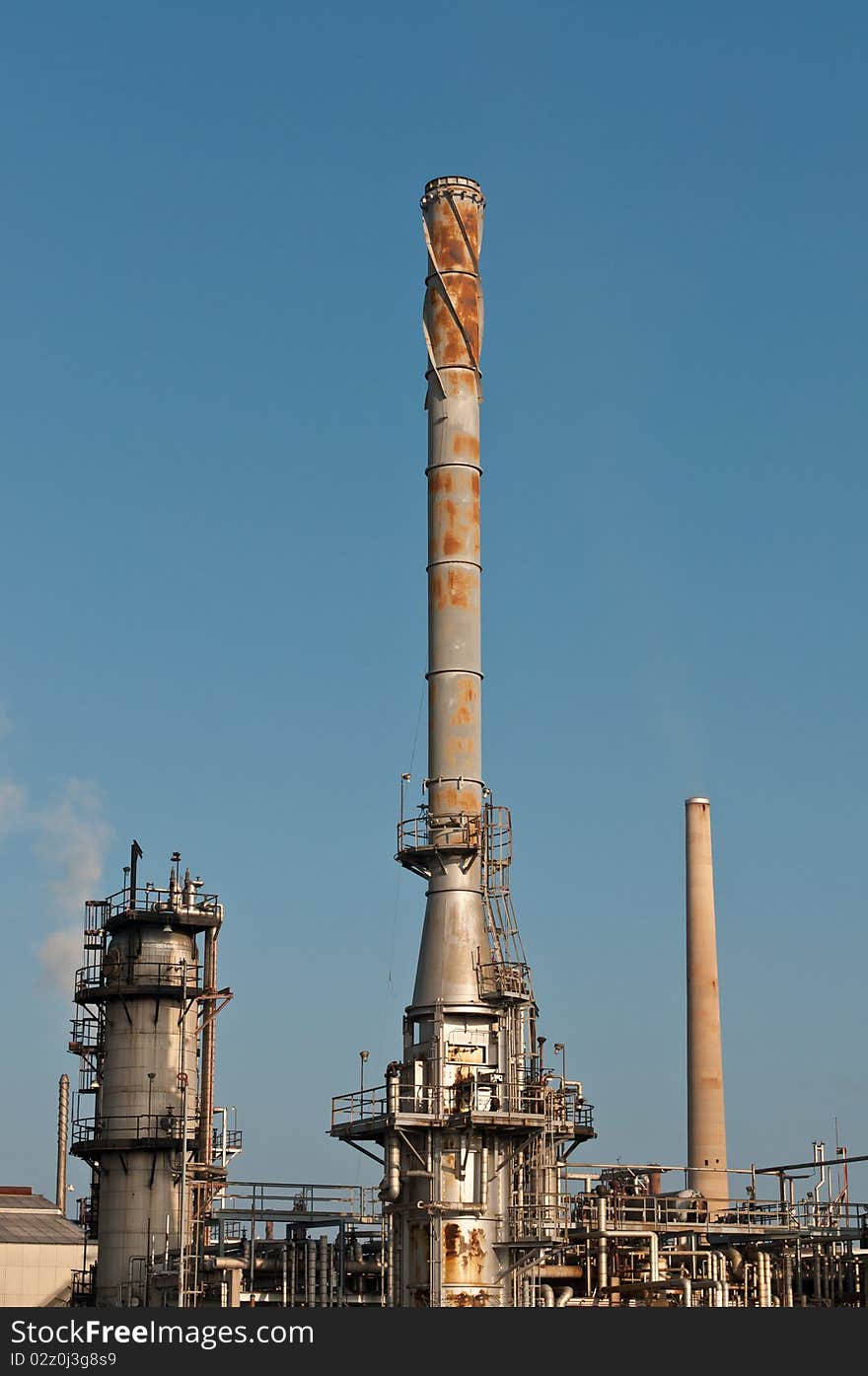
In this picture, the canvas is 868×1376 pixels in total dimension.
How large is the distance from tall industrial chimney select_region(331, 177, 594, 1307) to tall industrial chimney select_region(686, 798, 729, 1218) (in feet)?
59.3

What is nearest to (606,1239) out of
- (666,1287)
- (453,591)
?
(666,1287)

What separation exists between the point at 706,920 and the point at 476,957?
24831 millimetres

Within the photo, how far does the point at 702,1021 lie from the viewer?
70438 mm

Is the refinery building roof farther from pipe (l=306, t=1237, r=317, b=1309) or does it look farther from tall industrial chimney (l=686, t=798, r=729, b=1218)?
pipe (l=306, t=1237, r=317, b=1309)

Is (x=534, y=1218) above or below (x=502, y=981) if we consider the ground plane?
below

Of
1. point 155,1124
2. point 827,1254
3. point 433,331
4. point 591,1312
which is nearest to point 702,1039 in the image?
point 827,1254

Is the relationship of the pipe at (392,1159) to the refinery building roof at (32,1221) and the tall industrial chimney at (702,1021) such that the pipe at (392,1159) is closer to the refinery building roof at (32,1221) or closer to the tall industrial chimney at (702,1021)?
the tall industrial chimney at (702,1021)

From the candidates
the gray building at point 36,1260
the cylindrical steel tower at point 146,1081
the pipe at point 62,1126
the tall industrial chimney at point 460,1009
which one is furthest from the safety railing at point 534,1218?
the pipe at point 62,1126

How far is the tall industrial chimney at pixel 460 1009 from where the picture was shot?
46.3 m

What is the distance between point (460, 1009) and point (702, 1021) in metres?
24.8

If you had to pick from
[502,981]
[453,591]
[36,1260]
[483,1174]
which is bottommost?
[36,1260]

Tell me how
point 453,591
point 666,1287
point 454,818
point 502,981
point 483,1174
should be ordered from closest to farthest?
point 483,1174, point 666,1287, point 502,981, point 454,818, point 453,591

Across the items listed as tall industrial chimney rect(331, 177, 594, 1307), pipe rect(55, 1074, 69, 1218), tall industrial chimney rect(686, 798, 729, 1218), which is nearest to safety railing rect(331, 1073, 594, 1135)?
tall industrial chimney rect(331, 177, 594, 1307)

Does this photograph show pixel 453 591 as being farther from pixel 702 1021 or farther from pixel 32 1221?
pixel 32 1221
